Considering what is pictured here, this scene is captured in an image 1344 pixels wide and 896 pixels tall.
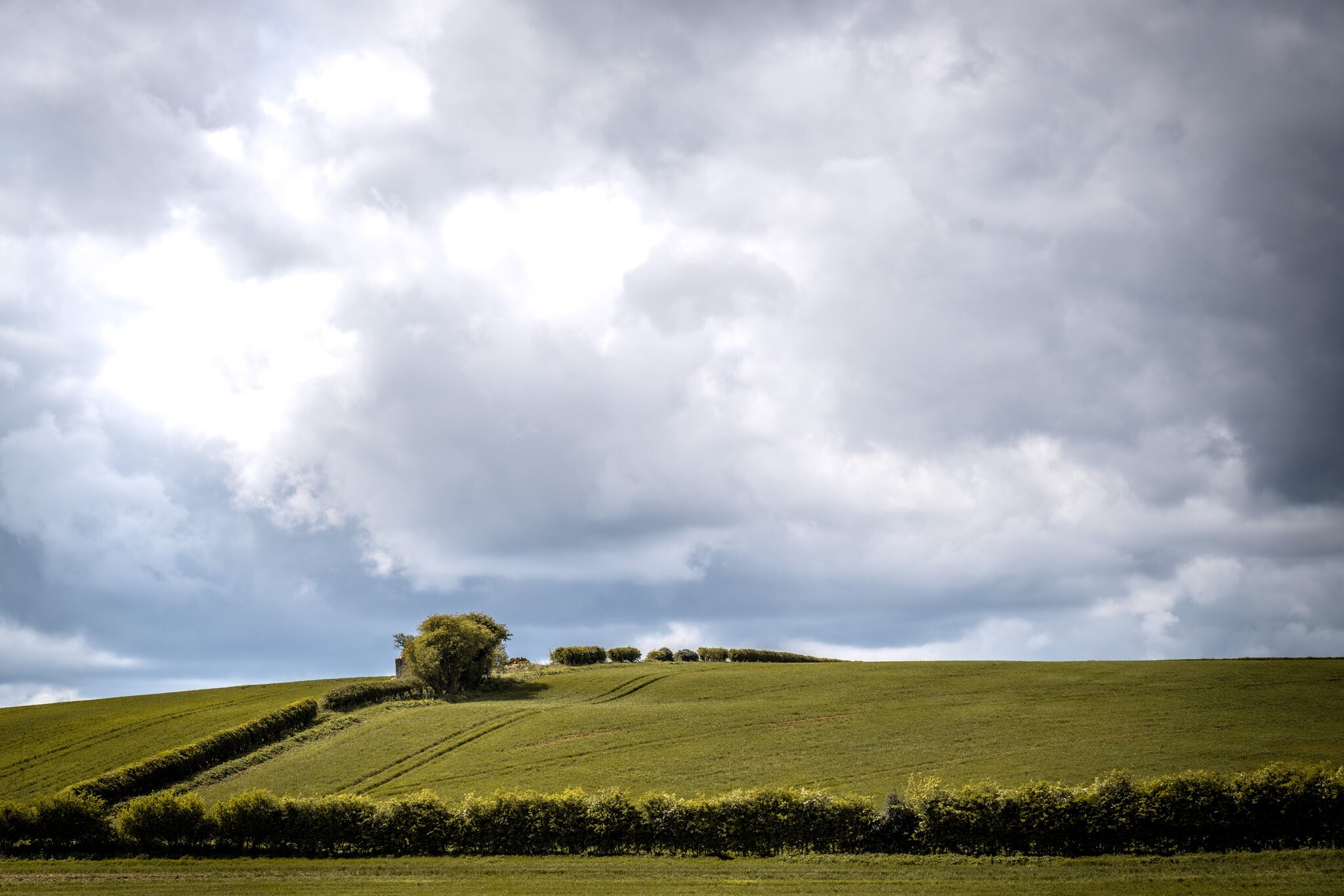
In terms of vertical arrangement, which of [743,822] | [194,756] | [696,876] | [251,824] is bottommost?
[696,876]

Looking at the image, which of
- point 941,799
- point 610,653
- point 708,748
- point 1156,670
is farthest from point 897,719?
point 610,653

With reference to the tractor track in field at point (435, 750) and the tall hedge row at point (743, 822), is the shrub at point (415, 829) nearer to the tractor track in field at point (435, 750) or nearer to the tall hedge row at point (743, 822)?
the tall hedge row at point (743, 822)

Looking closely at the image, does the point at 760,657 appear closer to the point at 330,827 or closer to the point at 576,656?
the point at 576,656

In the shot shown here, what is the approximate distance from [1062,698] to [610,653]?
6758 cm

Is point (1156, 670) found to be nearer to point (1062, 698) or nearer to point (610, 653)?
point (1062, 698)

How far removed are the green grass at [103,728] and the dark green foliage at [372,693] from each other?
4.84 metres

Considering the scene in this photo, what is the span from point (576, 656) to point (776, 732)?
59.2 meters

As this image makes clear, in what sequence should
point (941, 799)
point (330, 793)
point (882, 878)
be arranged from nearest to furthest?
1. point (882, 878)
2. point (941, 799)
3. point (330, 793)

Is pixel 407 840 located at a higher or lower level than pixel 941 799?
lower

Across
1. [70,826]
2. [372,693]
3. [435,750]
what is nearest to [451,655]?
[372,693]

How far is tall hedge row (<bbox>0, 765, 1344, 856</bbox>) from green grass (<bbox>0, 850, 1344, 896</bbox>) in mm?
1075

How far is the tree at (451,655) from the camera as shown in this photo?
8925cm

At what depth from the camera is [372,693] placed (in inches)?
3364

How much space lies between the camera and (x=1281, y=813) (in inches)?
1387
